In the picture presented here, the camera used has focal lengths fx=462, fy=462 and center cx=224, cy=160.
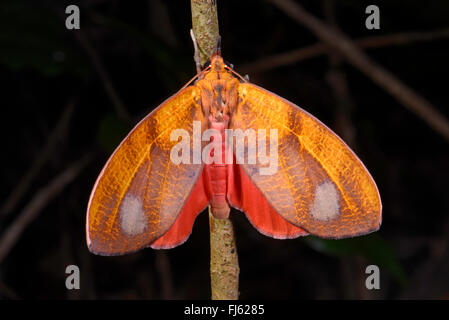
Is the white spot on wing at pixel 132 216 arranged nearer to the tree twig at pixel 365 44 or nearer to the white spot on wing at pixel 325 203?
the white spot on wing at pixel 325 203

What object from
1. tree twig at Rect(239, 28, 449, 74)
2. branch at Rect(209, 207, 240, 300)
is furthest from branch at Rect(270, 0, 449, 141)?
branch at Rect(209, 207, 240, 300)

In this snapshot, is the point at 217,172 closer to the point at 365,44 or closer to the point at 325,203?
the point at 325,203

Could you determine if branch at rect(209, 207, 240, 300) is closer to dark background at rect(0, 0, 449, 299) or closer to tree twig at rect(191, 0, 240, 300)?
tree twig at rect(191, 0, 240, 300)

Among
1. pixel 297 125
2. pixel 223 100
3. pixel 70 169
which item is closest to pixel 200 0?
pixel 223 100
